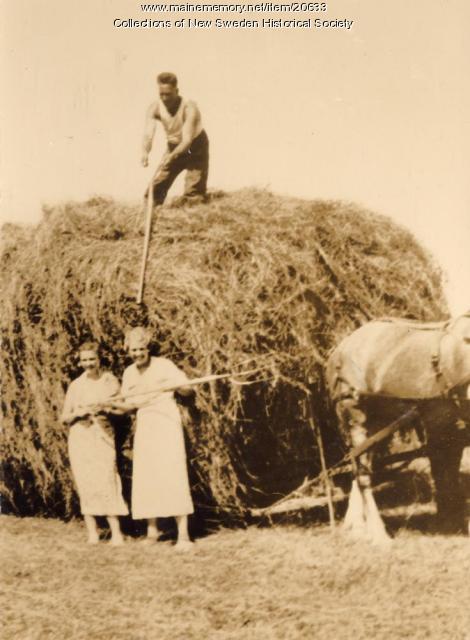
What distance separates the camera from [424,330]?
6.31 m

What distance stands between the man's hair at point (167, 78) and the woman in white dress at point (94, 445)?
2883mm

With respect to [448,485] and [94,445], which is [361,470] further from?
[94,445]

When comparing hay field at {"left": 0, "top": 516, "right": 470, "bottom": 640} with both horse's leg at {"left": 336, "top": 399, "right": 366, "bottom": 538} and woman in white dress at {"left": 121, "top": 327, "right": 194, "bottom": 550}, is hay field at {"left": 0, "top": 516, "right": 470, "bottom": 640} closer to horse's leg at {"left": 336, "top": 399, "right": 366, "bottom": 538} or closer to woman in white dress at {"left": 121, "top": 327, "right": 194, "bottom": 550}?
horse's leg at {"left": 336, "top": 399, "right": 366, "bottom": 538}

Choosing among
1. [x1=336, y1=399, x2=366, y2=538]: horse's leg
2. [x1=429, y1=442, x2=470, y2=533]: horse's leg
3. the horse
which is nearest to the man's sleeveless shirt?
the horse

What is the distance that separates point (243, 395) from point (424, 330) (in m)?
1.61

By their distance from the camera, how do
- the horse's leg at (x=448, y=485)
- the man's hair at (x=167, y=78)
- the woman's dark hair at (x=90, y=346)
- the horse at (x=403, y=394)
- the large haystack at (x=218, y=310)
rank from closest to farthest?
1. the horse at (x=403, y=394)
2. the large haystack at (x=218, y=310)
3. the woman's dark hair at (x=90, y=346)
4. the horse's leg at (x=448, y=485)
5. the man's hair at (x=167, y=78)

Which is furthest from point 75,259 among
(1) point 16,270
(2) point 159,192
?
(2) point 159,192

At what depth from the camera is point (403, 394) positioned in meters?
6.25

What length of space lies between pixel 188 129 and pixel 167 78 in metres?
0.54

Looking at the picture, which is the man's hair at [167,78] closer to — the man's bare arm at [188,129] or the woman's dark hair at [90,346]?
the man's bare arm at [188,129]

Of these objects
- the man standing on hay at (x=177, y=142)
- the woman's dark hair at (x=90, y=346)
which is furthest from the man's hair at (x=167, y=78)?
the woman's dark hair at (x=90, y=346)

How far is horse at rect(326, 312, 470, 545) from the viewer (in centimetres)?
609

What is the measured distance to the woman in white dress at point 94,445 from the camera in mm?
6430

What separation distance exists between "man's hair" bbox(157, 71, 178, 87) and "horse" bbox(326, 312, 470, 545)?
319 cm
